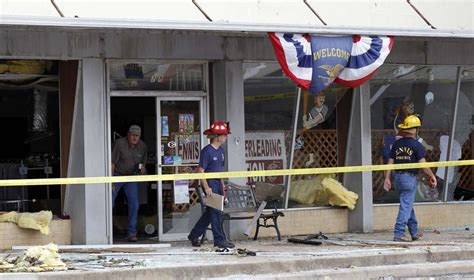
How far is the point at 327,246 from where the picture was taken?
39.6ft

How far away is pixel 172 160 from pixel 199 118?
79cm

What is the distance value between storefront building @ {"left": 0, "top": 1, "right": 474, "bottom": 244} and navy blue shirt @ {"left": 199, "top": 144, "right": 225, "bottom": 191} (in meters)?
1.54

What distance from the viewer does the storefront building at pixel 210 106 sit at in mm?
12211

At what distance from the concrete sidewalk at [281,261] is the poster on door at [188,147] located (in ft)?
5.25

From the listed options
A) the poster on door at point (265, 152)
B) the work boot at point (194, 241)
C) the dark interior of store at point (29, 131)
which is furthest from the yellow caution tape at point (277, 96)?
the dark interior of store at point (29, 131)

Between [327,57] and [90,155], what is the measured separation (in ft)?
12.2

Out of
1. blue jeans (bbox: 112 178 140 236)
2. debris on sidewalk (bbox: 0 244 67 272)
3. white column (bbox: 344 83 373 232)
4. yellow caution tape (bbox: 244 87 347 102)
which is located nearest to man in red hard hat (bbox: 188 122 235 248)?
blue jeans (bbox: 112 178 140 236)

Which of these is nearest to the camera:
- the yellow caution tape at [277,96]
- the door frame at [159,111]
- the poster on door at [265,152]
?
the door frame at [159,111]

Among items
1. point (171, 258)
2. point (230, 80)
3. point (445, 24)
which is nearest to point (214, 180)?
point (171, 258)

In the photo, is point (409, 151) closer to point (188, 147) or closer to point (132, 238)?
point (188, 147)

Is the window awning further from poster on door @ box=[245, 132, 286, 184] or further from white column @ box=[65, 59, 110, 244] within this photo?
poster on door @ box=[245, 132, 286, 184]

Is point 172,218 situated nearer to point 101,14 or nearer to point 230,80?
point 230,80

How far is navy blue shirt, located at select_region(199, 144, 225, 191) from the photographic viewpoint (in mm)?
11492

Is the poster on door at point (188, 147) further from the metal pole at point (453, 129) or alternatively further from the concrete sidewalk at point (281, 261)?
the metal pole at point (453, 129)
